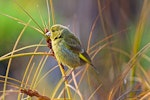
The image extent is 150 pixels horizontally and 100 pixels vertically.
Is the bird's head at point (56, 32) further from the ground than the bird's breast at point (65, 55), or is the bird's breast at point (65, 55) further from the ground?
the bird's head at point (56, 32)

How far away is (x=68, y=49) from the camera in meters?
0.99

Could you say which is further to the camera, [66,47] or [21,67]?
[21,67]

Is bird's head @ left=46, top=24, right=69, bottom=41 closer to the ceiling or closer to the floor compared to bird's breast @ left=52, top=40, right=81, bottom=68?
closer to the ceiling

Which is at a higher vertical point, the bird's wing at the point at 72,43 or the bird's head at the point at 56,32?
the bird's head at the point at 56,32

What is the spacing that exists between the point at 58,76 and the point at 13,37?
1.03 ft

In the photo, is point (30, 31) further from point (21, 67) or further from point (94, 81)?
point (94, 81)

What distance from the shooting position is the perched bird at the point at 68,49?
36.9 inches

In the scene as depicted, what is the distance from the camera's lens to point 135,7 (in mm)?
2602

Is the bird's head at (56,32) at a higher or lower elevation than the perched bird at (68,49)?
higher

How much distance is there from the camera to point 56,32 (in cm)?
92

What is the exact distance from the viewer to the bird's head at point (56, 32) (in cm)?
89

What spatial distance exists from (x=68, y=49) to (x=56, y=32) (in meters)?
0.08

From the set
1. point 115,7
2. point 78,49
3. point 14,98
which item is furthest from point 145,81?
point 14,98

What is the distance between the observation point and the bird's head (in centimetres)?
89
